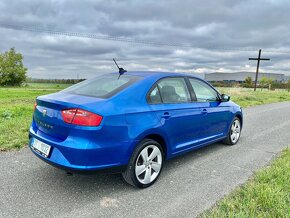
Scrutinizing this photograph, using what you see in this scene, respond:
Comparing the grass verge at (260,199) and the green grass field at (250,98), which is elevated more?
the green grass field at (250,98)

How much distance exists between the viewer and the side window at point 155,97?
355 centimetres

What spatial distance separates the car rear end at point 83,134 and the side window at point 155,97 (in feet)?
1.63

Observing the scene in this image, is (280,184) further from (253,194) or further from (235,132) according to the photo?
(235,132)

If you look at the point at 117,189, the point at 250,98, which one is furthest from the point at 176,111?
the point at 250,98

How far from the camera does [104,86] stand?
3656 mm

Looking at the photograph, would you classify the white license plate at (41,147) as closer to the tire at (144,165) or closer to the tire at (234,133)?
the tire at (144,165)

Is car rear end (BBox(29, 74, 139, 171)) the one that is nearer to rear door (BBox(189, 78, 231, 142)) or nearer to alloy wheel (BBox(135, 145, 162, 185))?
alloy wheel (BBox(135, 145, 162, 185))

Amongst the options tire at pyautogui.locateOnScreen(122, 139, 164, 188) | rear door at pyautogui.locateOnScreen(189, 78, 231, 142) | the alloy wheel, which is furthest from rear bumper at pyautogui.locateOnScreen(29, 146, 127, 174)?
rear door at pyautogui.locateOnScreen(189, 78, 231, 142)

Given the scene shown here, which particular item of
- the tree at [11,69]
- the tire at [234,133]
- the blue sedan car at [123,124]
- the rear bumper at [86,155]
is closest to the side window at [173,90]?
the blue sedan car at [123,124]

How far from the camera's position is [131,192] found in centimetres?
334

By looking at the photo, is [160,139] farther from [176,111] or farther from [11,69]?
[11,69]

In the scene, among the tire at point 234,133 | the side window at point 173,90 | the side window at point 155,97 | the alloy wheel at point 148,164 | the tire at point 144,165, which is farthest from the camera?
the tire at point 234,133

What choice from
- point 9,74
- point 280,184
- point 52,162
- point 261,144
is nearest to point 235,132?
point 261,144

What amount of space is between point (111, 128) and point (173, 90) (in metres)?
1.42
